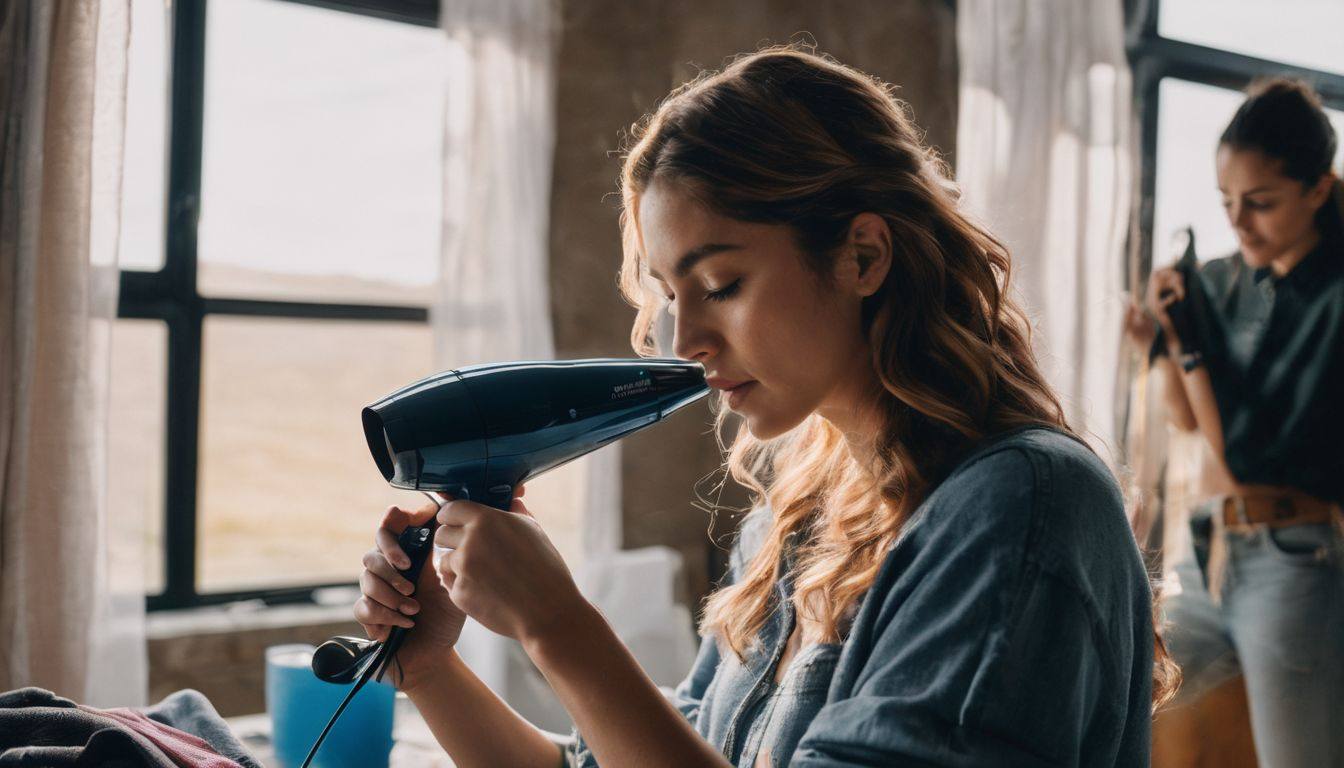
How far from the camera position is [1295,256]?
2256 millimetres

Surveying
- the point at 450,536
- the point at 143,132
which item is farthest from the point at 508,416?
the point at 143,132

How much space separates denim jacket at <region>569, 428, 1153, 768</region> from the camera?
2.30 feet

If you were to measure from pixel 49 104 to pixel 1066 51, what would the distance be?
2480 millimetres

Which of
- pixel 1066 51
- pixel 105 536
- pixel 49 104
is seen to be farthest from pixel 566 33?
pixel 105 536

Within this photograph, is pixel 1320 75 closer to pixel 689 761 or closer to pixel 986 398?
pixel 986 398

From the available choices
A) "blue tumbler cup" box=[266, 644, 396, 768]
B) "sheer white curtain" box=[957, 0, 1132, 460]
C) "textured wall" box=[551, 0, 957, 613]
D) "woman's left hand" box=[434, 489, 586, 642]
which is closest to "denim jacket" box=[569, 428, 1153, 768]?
"woman's left hand" box=[434, 489, 586, 642]

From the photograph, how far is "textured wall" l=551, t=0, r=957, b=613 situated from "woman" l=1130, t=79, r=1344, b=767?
3.67 feet

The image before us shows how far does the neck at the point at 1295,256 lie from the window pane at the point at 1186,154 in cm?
36

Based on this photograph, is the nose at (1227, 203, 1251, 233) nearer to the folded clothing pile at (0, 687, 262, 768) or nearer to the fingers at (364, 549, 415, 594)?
the fingers at (364, 549, 415, 594)

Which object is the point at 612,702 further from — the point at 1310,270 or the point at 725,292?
the point at 1310,270

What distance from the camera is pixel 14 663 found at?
6.04ft

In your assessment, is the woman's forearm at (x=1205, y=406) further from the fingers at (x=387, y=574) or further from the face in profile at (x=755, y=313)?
the fingers at (x=387, y=574)

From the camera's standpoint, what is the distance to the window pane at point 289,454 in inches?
171

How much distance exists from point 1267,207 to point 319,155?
7.41 feet
